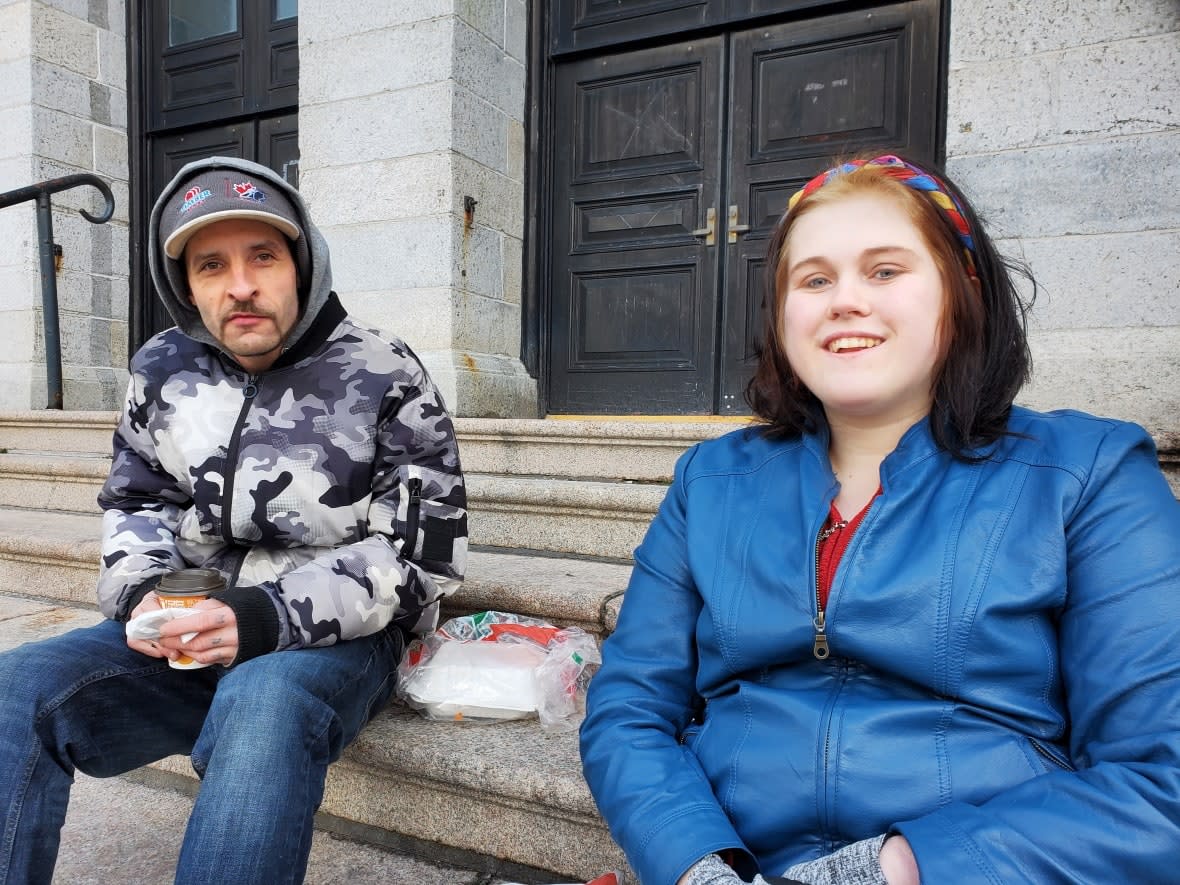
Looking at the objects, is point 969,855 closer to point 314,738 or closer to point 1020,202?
point 314,738

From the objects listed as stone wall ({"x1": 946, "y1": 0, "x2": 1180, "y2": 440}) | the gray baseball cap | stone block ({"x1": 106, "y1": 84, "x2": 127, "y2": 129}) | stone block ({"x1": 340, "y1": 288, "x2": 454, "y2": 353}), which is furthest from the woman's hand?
stone block ({"x1": 106, "y1": 84, "x2": 127, "y2": 129})

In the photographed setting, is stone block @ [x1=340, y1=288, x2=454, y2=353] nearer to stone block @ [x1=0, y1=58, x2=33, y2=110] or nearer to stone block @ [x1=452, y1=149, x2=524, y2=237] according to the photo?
stone block @ [x1=452, y1=149, x2=524, y2=237]

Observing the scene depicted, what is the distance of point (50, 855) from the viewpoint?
4.72 feet

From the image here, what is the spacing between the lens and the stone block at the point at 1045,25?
9.12 feet

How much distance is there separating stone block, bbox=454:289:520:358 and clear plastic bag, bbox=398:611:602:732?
2269mm

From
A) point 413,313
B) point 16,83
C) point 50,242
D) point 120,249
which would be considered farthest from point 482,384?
point 16,83

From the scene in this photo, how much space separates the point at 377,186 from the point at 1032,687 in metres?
3.75

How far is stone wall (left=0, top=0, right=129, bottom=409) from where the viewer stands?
5.05 m

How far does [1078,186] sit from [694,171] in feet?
6.13

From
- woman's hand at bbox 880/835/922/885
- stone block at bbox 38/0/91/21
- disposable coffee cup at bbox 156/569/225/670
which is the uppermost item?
stone block at bbox 38/0/91/21

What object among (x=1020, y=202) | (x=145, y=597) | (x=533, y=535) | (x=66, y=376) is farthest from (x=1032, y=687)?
(x=66, y=376)

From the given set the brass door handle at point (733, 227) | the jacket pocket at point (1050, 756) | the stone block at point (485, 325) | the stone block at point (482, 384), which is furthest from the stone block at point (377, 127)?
the jacket pocket at point (1050, 756)

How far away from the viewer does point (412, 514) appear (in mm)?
1752

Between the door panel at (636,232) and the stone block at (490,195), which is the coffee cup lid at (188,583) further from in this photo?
the door panel at (636,232)
